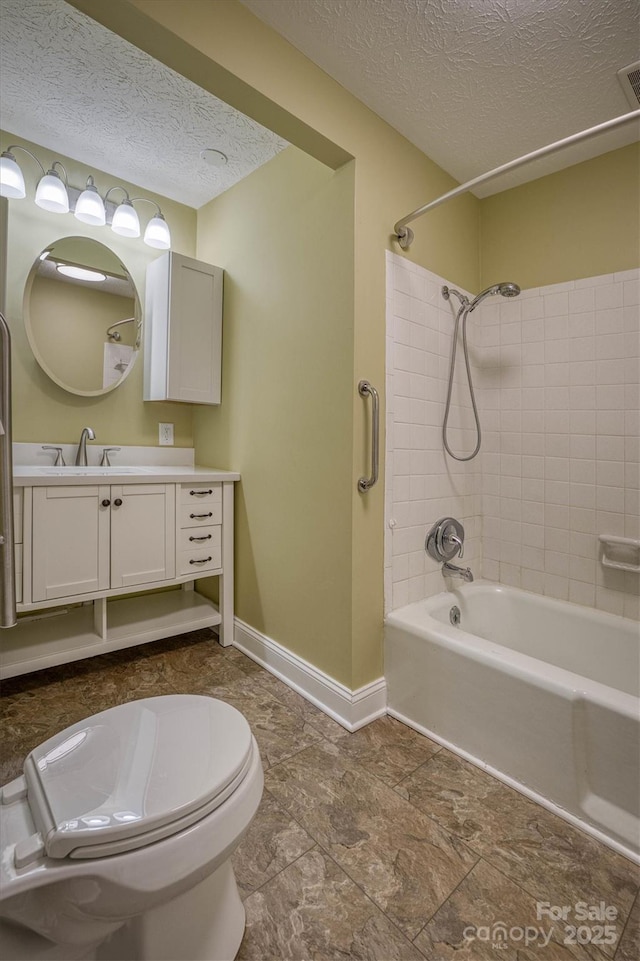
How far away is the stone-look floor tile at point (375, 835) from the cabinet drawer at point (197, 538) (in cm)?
103

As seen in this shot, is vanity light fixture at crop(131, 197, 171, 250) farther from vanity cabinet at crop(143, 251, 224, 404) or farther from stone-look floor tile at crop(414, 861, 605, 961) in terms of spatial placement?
stone-look floor tile at crop(414, 861, 605, 961)

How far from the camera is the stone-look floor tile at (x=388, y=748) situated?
1464 mm

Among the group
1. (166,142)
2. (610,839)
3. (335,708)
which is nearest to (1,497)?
(335,708)

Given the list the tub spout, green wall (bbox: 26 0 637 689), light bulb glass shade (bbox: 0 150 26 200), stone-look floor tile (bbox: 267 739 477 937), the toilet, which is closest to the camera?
the toilet

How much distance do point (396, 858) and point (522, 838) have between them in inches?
14.1

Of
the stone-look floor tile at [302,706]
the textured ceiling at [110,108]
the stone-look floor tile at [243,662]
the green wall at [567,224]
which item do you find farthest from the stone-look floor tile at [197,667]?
the textured ceiling at [110,108]

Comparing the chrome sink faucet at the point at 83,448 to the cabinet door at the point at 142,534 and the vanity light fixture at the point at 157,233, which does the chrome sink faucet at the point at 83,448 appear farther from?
the vanity light fixture at the point at 157,233

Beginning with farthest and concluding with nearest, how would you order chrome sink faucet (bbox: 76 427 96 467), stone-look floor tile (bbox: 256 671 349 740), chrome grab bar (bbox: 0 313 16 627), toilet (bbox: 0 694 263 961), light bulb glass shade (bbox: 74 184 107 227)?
1. chrome sink faucet (bbox: 76 427 96 467)
2. light bulb glass shade (bbox: 74 184 107 227)
3. stone-look floor tile (bbox: 256 671 349 740)
4. chrome grab bar (bbox: 0 313 16 627)
5. toilet (bbox: 0 694 263 961)

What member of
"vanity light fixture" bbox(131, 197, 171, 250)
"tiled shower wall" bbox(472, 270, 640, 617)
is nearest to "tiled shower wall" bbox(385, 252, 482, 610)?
"tiled shower wall" bbox(472, 270, 640, 617)

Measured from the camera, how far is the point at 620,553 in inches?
73.2

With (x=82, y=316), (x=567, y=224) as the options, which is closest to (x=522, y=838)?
(x=567, y=224)

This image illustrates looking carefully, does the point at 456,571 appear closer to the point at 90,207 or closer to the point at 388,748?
the point at 388,748

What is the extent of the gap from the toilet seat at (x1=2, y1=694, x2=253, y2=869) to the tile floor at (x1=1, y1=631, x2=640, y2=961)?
459 millimetres

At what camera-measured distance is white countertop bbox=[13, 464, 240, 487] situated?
5.45ft
